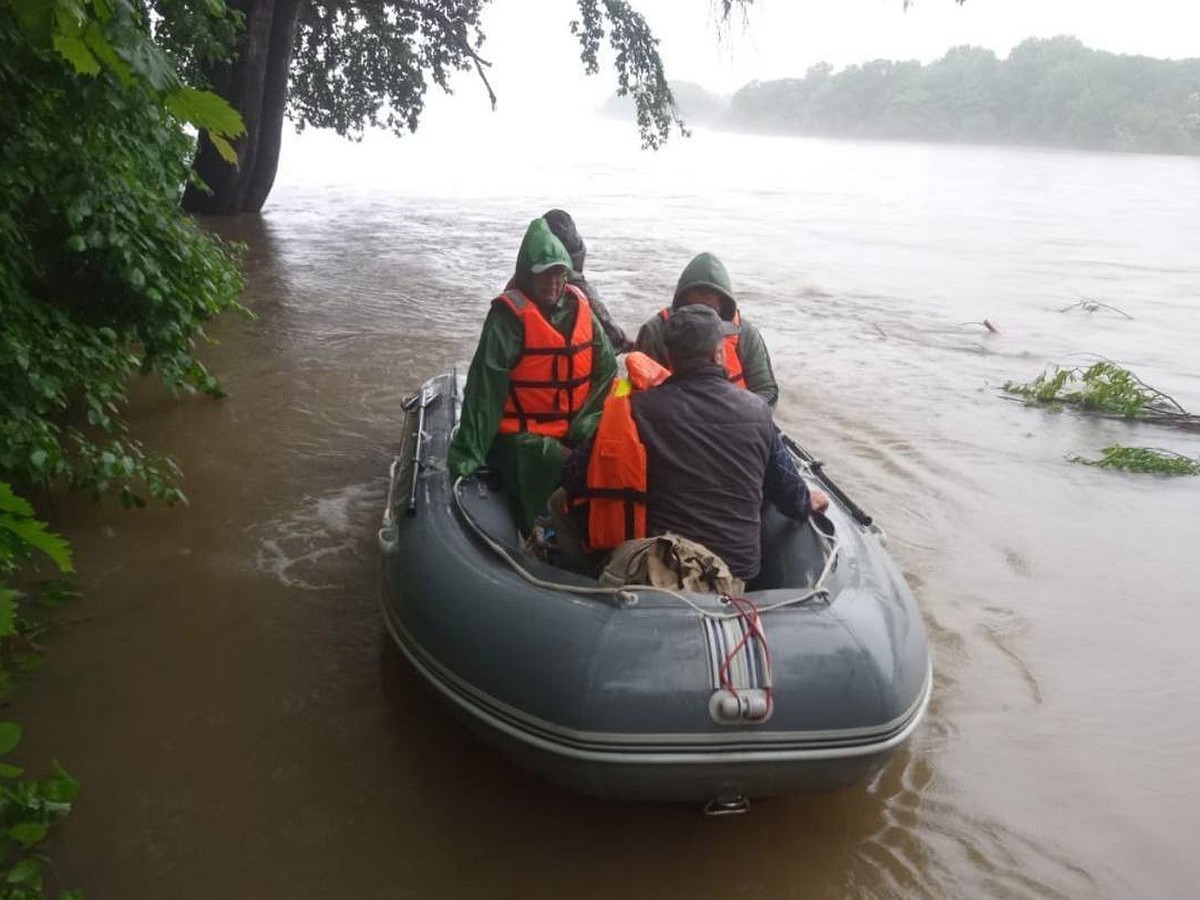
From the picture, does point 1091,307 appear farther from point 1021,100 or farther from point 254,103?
point 1021,100

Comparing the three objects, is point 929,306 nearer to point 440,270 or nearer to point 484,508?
point 440,270

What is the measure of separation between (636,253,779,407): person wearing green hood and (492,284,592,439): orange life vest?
352 mm

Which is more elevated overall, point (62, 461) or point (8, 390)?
point (8, 390)

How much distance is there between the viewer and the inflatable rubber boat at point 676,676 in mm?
2613

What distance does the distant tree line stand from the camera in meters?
39.8

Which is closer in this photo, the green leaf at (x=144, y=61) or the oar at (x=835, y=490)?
the green leaf at (x=144, y=61)

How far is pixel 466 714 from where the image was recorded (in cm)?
294

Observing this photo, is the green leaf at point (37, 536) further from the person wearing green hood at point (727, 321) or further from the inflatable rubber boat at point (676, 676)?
the person wearing green hood at point (727, 321)

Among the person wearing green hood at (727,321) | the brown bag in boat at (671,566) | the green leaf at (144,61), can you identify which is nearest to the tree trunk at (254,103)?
the person wearing green hood at (727,321)

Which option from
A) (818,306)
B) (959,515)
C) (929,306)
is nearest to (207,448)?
(959,515)

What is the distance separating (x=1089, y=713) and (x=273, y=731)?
293 centimetres

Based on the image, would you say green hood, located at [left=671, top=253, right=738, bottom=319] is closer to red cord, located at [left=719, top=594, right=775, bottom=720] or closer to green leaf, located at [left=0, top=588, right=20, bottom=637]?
red cord, located at [left=719, top=594, right=775, bottom=720]

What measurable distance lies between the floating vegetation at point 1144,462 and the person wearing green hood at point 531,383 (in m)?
3.86

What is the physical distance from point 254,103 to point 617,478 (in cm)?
1016
